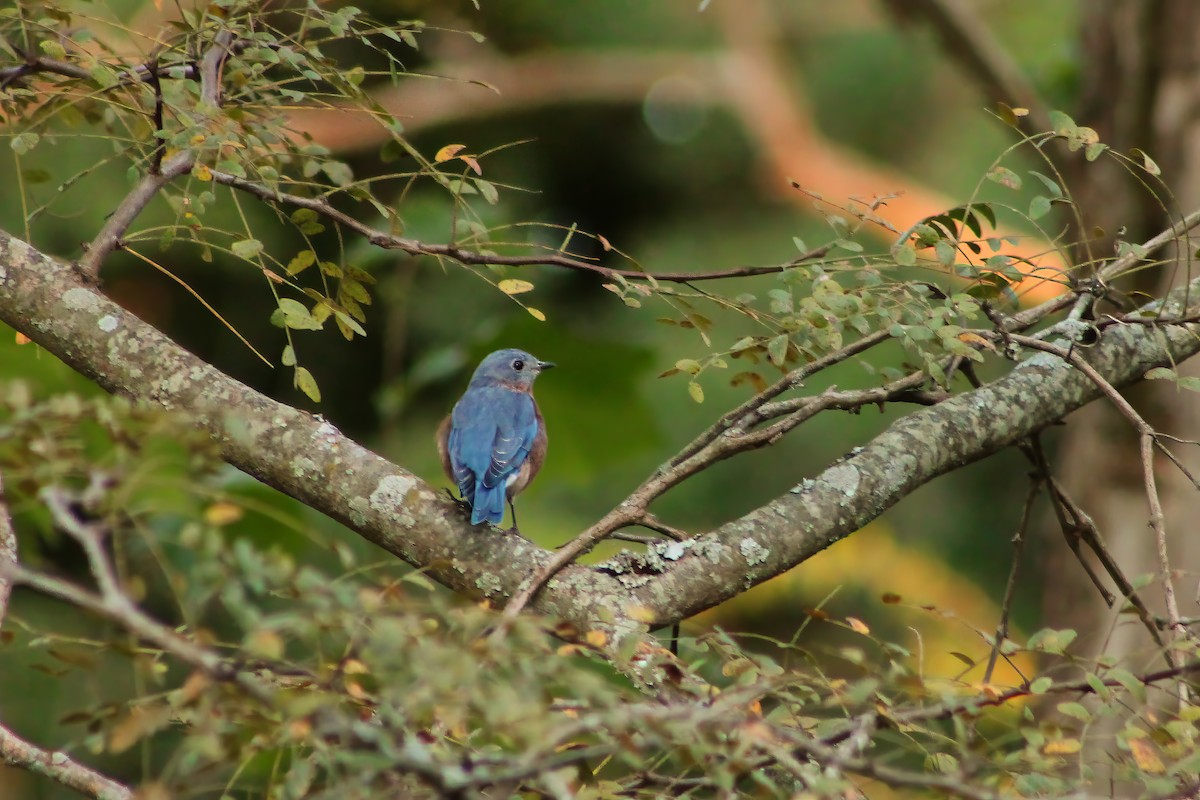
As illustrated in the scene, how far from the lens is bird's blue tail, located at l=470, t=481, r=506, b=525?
7.33ft

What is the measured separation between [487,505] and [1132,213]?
3152 millimetres

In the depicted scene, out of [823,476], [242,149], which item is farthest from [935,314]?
[242,149]

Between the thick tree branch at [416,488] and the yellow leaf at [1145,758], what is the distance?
0.67m

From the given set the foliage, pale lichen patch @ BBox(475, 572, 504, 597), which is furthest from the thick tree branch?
the foliage

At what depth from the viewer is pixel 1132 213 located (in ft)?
14.6

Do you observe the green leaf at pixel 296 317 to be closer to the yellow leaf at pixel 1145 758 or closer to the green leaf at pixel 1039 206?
the green leaf at pixel 1039 206

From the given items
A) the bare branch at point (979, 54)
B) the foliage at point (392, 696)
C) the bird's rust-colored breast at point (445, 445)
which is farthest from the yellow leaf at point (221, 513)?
the bare branch at point (979, 54)

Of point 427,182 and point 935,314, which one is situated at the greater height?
point 427,182

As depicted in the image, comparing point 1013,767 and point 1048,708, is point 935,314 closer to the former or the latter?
point 1013,767

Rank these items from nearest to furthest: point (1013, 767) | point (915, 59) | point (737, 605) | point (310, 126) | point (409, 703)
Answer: point (409, 703), point (1013, 767), point (310, 126), point (737, 605), point (915, 59)

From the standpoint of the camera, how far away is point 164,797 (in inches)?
38.4

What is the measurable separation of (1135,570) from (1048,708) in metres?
0.62

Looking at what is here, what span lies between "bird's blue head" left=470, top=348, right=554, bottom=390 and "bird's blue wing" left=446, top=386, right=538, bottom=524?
181 millimetres

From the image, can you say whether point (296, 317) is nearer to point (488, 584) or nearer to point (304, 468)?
point (304, 468)
